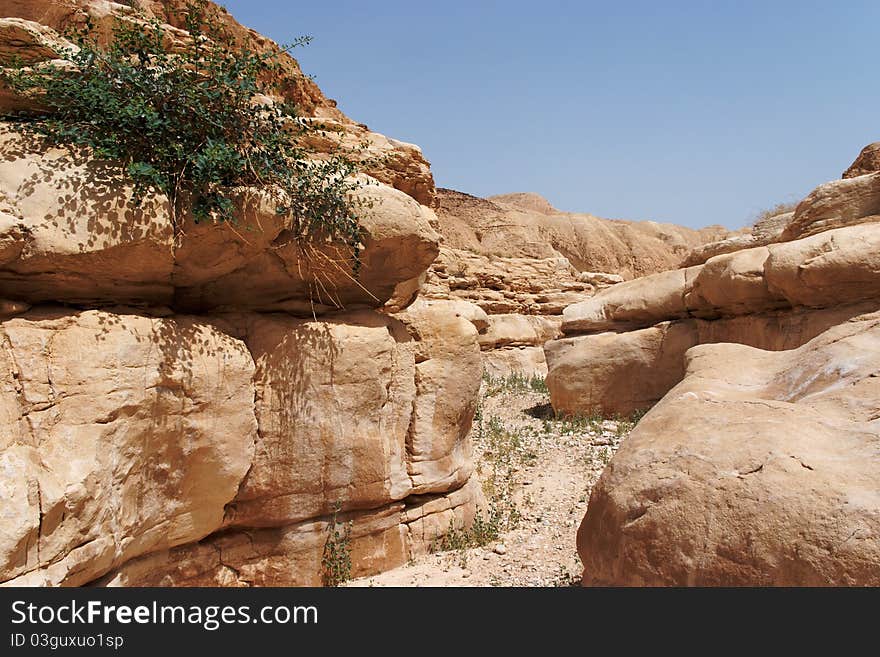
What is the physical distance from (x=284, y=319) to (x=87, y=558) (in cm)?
190

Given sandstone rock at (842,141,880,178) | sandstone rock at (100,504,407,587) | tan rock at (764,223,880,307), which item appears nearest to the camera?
sandstone rock at (100,504,407,587)

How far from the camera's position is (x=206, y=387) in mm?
3787

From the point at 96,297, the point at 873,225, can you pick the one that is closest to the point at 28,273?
the point at 96,297

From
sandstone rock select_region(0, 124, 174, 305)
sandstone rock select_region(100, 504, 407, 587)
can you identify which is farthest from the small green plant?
sandstone rock select_region(0, 124, 174, 305)

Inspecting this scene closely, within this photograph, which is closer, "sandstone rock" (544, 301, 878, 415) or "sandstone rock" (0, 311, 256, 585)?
"sandstone rock" (0, 311, 256, 585)

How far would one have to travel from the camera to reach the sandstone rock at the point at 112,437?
287 cm

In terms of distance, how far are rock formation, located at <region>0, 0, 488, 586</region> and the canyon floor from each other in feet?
1.03

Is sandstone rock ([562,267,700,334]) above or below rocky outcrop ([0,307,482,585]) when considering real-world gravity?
above

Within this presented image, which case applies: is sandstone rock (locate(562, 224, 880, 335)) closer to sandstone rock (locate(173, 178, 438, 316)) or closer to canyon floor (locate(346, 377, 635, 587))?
canyon floor (locate(346, 377, 635, 587))

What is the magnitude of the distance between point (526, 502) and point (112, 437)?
3.85 meters

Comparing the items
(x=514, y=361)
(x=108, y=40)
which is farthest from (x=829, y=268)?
(x=514, y=361)

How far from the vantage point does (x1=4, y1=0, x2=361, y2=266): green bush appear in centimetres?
350

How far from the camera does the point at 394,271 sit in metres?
4.79

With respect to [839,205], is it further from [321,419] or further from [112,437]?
[112,437]
